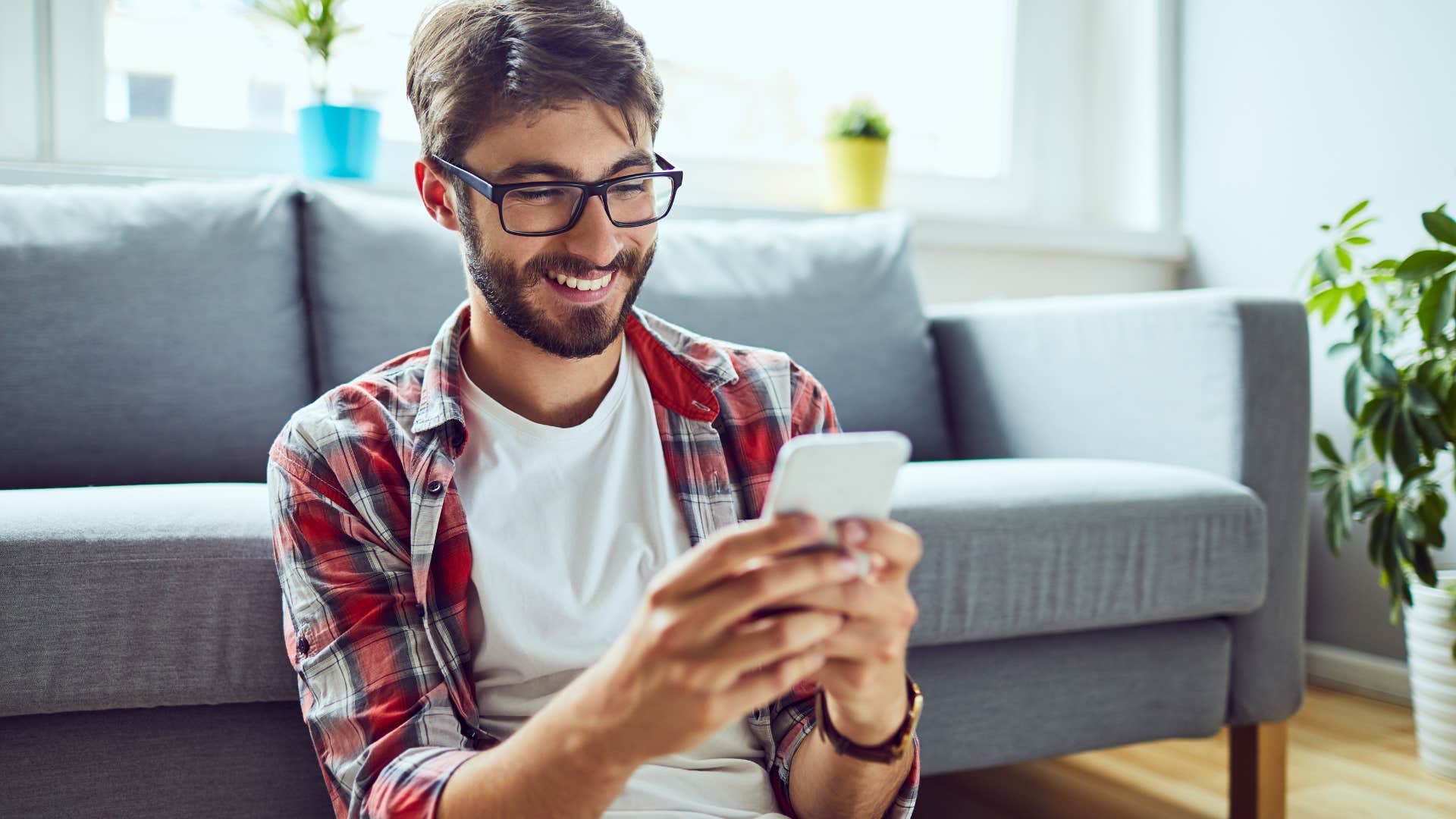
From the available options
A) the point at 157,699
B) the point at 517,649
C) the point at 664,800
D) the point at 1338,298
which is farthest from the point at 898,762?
the point at 1338,298

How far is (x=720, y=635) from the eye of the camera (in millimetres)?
549

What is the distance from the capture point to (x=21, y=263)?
136 cm

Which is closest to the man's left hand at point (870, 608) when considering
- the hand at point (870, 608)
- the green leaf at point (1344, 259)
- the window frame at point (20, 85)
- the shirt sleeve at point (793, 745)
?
the hand at point (870, 608)

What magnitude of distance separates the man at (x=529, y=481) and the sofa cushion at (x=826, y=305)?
69 cm

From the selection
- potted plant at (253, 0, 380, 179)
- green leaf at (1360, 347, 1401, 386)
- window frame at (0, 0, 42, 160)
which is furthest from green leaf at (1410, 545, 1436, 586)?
window frame at (0, 0, 42, 160)

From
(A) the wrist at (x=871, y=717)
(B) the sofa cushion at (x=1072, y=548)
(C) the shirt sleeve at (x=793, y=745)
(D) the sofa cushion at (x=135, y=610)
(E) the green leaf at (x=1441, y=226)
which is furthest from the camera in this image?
(E) the green leaf at (x=1441, y=226)

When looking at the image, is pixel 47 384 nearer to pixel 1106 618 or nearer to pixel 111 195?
pixel 111 195

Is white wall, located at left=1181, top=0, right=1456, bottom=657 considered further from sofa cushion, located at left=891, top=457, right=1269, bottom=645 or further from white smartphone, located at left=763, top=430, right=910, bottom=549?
white smartphone, located at left=763, top=430, right=910, bottom=549

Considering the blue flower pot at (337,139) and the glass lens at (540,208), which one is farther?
the blue flower pot at (337,139)

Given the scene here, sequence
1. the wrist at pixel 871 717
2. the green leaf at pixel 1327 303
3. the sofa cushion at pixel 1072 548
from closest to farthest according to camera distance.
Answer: the wrist at pixel 871 717, the sofa cushion at pixel 1072 548, the green leaf at pixel 1327 303

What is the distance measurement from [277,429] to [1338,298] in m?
1.59

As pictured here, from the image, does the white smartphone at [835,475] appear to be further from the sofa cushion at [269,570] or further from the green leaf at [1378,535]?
the green leaf at [1378,535]

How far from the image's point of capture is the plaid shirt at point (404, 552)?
2.57 feet

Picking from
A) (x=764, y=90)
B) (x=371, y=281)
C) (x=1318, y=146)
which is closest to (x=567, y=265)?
(x=371, y=281)
